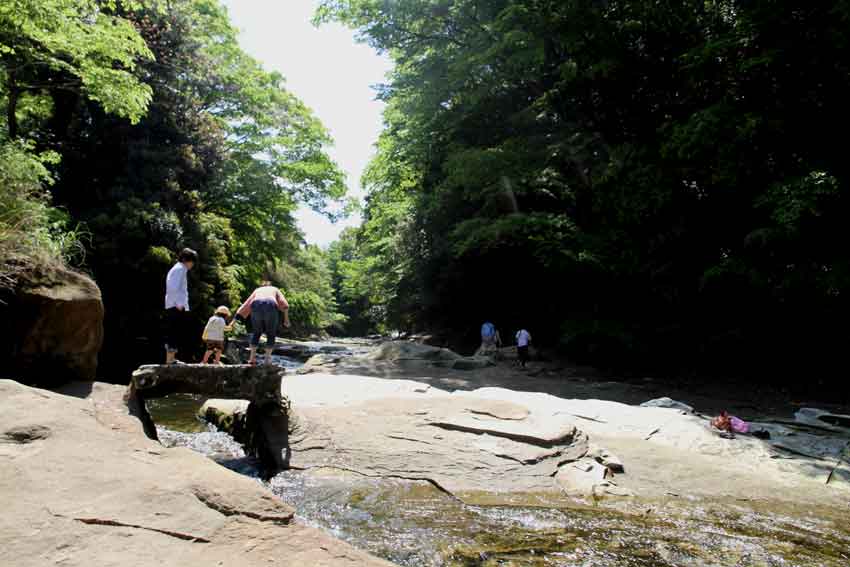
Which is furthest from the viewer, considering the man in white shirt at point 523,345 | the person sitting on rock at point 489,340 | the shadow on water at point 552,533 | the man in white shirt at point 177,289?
the person sitting on rock at point 489,340

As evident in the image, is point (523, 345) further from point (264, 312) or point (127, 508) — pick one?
point (127, 508)

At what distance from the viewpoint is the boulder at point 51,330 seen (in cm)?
637

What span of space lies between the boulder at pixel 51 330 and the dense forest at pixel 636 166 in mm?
12222

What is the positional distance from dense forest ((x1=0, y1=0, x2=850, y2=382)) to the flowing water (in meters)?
5.16

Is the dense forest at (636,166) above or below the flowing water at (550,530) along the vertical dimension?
above

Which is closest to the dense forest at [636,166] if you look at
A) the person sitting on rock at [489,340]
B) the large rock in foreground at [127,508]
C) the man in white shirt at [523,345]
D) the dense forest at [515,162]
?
the dense forest at [515,162]

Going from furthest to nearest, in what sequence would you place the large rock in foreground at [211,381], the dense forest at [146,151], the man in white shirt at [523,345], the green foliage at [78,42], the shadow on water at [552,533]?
1. the man in white shirt at [523,345]
2. the dense forest at [146,151]
3. the green foliage at [78,42]
4. the large rock in foreground at [211,381]
5. the shadow on water at [552,533]

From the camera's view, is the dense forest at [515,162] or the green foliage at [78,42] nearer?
the green foliage at [78,42]

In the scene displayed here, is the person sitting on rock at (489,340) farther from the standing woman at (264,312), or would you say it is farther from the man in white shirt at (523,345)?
the standing woman at (264,312)

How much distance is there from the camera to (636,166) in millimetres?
14766

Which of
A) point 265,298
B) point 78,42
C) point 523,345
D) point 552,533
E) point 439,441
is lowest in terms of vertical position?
point 552,533

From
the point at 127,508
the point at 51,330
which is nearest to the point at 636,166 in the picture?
the point at 51,330

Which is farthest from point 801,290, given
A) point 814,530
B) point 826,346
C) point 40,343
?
point 40,343

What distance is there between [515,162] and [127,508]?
626 inches
